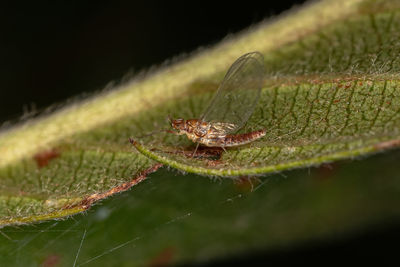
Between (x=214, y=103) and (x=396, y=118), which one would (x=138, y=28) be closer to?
(x=214, y=103)

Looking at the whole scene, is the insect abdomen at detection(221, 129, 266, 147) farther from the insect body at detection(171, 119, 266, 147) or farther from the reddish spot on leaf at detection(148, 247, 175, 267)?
the reddish spot on leaf at detection(148, 247, 175, 267)

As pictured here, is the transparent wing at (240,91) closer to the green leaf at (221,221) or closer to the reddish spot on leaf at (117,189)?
the green leaf at (221,221)

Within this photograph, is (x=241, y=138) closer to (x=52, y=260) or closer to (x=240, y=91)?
(x=240, y=91)

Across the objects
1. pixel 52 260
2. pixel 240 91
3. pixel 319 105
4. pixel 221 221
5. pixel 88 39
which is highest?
pixel 88 39

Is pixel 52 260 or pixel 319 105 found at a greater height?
pixel 319 105

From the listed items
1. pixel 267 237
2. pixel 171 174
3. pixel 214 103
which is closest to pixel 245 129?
pixel 214 103

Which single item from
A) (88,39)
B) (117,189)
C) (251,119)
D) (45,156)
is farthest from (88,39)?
(117,189)

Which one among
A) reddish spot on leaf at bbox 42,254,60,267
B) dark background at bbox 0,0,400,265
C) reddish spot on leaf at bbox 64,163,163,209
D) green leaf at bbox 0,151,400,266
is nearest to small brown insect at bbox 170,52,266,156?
green leaf at bbox 0,151,400,266
